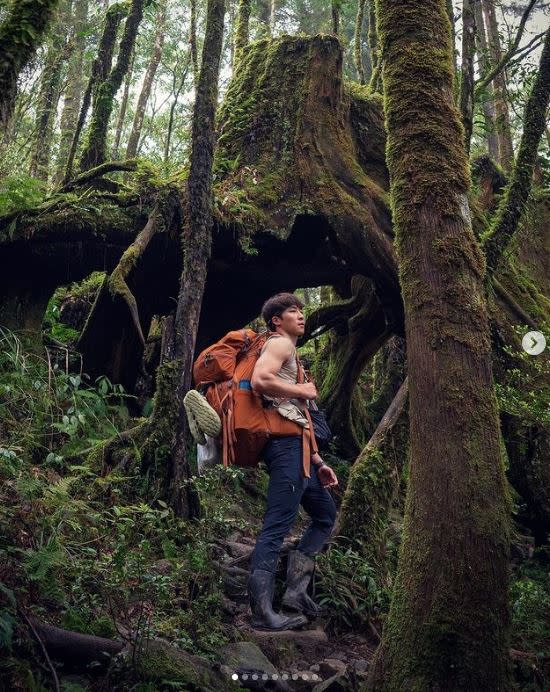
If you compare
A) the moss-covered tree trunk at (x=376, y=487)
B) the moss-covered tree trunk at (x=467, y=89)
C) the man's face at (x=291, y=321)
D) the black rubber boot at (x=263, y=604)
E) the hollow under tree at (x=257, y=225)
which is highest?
the moss-covered tree trunk at (x=467, y=89)

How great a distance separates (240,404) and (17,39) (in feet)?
9.40

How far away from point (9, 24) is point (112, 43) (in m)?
7.41

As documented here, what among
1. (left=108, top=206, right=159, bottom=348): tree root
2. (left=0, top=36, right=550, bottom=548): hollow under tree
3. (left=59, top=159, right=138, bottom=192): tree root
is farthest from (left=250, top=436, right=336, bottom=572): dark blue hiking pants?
(left=59, top=159, right=138, bottom=192): tree root

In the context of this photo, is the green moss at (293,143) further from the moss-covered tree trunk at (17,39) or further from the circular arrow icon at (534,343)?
the moss-covered tree trunk at (17,39)

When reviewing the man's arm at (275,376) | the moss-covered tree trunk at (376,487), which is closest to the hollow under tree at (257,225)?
the moss-covered tree trunk at (376,487)

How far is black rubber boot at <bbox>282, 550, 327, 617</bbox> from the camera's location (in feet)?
16.8

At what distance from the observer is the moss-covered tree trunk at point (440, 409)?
128 inches

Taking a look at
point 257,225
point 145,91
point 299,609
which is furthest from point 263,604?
point 145,91

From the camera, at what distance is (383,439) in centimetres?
736

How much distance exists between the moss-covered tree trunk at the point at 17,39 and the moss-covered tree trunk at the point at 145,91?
1354 cm

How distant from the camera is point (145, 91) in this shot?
1992 cm

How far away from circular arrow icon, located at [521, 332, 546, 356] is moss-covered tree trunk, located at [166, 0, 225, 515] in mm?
3859

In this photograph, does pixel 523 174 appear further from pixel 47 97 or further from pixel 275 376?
pixel 47 97

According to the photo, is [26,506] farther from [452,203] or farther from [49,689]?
[452,203]
